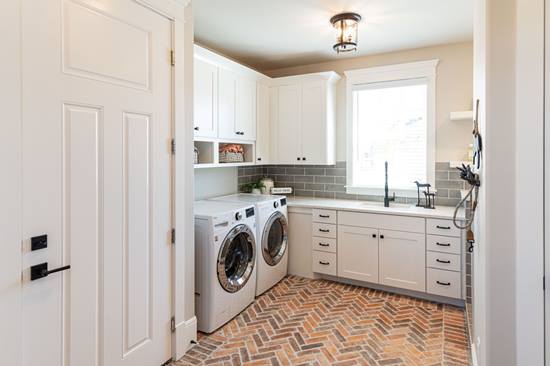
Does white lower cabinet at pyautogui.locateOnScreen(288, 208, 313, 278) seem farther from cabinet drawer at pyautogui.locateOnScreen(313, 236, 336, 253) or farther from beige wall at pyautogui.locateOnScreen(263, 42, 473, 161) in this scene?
beige wall at pyautogui.locateOnScreen(263, 42, 473, 161)

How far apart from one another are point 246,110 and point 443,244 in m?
2.60

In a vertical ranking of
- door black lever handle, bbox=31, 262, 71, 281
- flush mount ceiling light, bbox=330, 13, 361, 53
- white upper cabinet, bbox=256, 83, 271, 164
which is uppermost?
flush mount ceiling light, bbox=330, 13, 361, 53

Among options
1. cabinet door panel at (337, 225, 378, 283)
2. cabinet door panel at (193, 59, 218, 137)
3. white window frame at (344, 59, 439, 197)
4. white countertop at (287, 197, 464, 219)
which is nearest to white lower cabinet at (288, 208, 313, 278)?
white countertop at (287, 197, 464, 219)

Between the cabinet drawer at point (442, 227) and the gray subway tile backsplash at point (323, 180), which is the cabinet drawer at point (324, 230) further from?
the cabinet drawer at point (442, 227)

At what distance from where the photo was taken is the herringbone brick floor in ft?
7.89

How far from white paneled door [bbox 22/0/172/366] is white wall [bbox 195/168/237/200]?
137 cm

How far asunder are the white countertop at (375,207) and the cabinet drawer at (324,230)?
0.22 metres

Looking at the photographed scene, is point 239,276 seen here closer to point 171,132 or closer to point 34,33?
point 171,132

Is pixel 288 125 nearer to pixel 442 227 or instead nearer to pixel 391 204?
pixel 391 204

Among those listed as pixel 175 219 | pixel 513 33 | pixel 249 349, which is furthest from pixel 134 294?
pixel 513 33

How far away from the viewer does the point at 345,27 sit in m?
2.96

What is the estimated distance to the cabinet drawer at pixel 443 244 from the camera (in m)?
3.13

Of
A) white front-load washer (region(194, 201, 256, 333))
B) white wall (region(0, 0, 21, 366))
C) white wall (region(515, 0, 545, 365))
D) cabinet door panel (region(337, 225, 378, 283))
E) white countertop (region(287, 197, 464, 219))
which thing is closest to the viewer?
white wall (region(515, 0, 545, 365))

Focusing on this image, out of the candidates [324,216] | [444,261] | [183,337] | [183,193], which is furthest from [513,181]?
[324,216]
